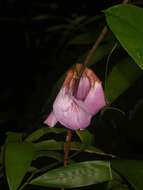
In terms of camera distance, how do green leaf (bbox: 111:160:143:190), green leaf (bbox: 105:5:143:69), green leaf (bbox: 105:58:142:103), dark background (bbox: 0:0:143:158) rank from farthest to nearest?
dark background (bbox: 0:0:143:158) → green leaf (bbox: 105:58:142:103) → green leaf (bbox: 111:160:143:190) → green leaf (bbox: 105:5:143:69)

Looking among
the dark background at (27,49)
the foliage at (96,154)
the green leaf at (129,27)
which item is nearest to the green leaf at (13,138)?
the foliage at (96,154)

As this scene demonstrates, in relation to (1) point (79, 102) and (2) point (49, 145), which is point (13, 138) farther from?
(1) point (79, 102)

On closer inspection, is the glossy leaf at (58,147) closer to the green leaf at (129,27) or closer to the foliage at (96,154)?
the foliage at (96,154)

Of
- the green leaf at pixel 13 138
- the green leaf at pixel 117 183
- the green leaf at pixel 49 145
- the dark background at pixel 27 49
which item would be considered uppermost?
the dark background at pixel 27 49

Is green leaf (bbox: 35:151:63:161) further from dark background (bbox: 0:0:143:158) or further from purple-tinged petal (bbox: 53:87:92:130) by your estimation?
dark background (bbox: 0:0:143:158)

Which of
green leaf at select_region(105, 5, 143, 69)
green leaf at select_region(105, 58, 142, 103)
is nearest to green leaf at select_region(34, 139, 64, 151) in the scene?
green leaf at select_region(105, 58, 142, 103)


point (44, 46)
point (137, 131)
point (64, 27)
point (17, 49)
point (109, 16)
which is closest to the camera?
point (109, 16)

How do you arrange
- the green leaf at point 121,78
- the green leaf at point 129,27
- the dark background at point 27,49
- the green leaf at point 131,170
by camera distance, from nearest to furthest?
the green leaf at point 129,27
the green leaf at point 131,170
the green leaf at point 121,78
the dark background at point 27,49

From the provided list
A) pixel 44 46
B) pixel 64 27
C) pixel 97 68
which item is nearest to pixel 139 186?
pixel 97 68

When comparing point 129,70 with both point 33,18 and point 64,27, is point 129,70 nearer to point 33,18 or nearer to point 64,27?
point 64,27
